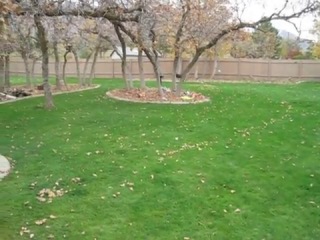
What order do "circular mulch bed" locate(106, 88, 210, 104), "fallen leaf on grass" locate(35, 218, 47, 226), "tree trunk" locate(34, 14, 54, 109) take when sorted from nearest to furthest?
"fallen leaf on grass" locate(35, 218, 47, 226) → "tree trunk" locate(34, 14, 54, 109) → "circular mulch bed" locate(106, 88, 210, 104)

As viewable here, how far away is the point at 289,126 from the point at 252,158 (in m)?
2.78

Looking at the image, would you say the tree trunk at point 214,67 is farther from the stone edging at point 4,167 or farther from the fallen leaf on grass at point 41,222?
the fallen leaf on grass at point 41,222

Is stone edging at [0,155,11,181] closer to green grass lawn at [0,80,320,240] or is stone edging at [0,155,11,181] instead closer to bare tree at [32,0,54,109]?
green grass lawn at [0,80,320,240]

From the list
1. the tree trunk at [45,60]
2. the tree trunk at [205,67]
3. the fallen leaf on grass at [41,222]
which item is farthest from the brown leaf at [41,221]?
the tree trunk at [205,67]

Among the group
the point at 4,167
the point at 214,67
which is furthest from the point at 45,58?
the point at 214,67

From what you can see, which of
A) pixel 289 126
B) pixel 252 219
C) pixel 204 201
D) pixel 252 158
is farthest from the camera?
pixel 289 126

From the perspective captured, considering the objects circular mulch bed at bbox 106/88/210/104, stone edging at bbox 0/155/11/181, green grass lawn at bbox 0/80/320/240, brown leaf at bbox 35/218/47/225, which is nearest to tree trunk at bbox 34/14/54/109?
green grass lawn at bbox 0/80/320/240

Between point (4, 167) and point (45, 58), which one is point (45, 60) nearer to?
point (45, 58)

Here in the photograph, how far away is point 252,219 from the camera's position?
16.5 ft

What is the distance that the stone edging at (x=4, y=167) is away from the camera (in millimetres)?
6572

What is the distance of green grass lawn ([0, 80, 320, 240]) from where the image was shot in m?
4.85

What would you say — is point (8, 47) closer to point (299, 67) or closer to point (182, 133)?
point (182, 133)

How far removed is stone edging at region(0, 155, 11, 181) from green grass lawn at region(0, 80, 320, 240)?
0.12m

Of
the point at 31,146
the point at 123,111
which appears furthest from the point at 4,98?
the point at 31,146
